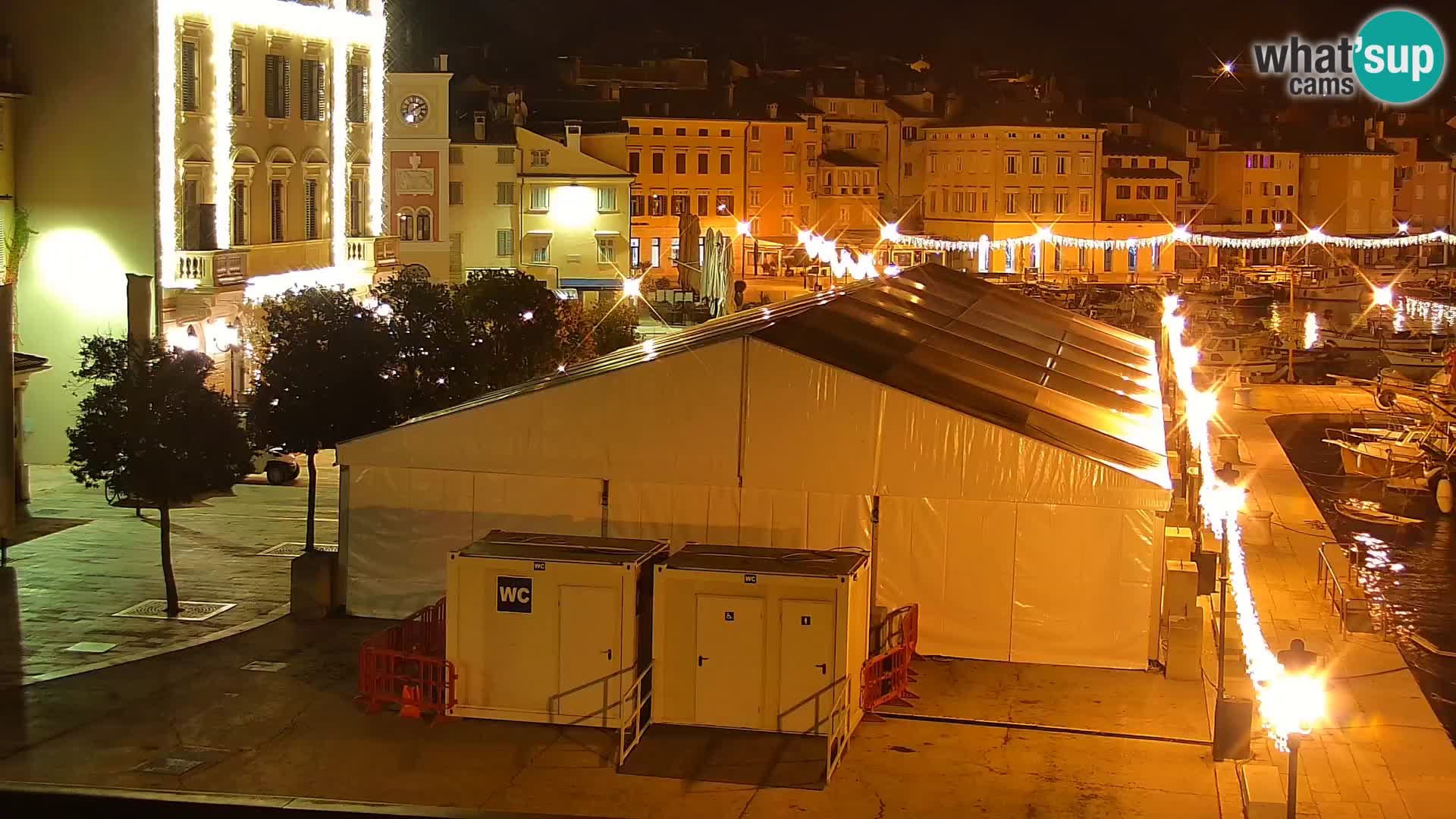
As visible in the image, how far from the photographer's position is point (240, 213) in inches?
1519

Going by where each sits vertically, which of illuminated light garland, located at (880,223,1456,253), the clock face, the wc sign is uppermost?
the clock face

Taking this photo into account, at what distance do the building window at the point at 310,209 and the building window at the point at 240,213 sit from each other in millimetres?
3062

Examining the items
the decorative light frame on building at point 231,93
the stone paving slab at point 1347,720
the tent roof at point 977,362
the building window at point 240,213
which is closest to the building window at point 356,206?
the decorative light frame on building at point 231,93

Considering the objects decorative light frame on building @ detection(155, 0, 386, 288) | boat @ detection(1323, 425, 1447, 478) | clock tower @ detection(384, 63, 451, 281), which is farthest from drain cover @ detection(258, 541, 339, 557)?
clock tower @ detection(384, 63, 451, 281)

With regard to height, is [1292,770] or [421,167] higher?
[421,167]

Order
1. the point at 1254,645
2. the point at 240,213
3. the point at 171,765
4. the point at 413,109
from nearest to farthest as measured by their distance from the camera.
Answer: the point at 171,765 → the point at 1254,645 → the point at 240,213 → the point at 413,109

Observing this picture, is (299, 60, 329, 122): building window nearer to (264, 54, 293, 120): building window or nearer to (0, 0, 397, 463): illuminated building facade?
(264, 54, 293, 120): building window

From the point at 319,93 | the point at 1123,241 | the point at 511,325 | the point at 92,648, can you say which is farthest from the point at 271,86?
the point at 1123,241

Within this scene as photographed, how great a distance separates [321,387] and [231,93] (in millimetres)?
15434

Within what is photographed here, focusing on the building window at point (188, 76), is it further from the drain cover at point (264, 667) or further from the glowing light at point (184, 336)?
the drain cover at point (264, 667)

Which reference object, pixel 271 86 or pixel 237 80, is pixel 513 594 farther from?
pixel 271 86

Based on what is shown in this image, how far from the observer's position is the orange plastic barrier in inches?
639

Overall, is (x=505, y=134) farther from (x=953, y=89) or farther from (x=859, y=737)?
(x=859, y=737)

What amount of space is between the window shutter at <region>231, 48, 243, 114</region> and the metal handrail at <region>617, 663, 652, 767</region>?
2541 cm
